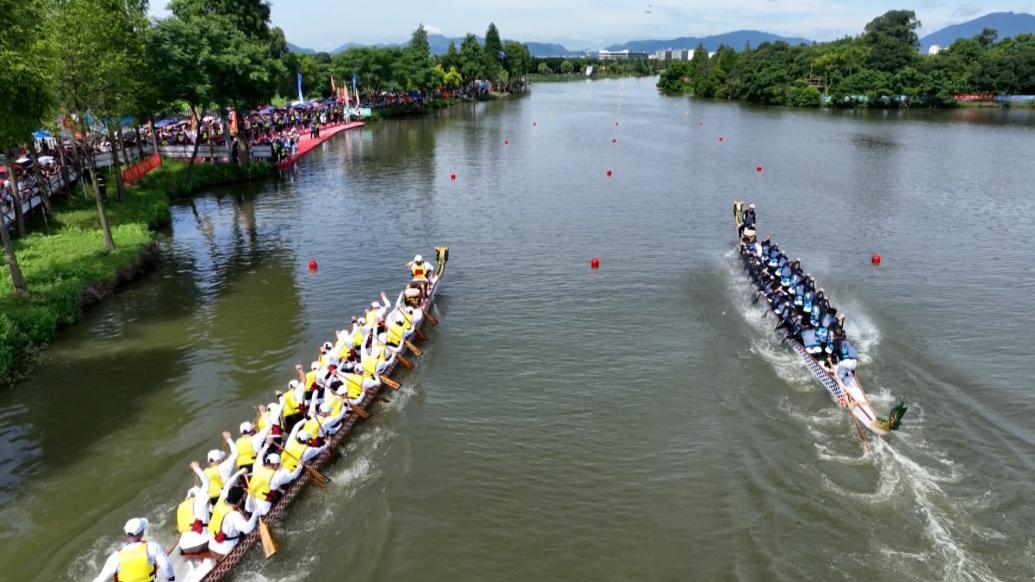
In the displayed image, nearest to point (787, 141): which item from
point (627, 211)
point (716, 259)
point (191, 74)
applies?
point (627, 211)

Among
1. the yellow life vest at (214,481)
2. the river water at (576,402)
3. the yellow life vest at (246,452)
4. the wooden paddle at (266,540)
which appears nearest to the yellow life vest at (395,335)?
the river water at (576,402)

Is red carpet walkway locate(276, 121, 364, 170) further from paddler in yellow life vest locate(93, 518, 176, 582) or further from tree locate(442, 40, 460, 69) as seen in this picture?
tree locate(442, 40, 460, 69)

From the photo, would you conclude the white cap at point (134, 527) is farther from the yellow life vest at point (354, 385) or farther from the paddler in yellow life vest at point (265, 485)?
the yellow life vest at point (354, 385)

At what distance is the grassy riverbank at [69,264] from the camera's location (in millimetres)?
20688

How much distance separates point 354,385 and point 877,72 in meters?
120

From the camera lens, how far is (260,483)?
13289 millimetres

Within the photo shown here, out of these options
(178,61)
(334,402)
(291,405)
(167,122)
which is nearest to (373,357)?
(334,402)

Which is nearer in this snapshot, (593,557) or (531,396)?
(593,557)

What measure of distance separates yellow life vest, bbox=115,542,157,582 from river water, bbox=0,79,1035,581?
7.28 ft

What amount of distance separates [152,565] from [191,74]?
120ft

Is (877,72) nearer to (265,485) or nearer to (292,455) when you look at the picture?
(292,455)

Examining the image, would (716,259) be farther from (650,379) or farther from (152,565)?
(152,565)

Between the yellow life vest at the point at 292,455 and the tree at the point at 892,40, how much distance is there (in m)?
127

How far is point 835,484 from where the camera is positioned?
1478 centimetres
